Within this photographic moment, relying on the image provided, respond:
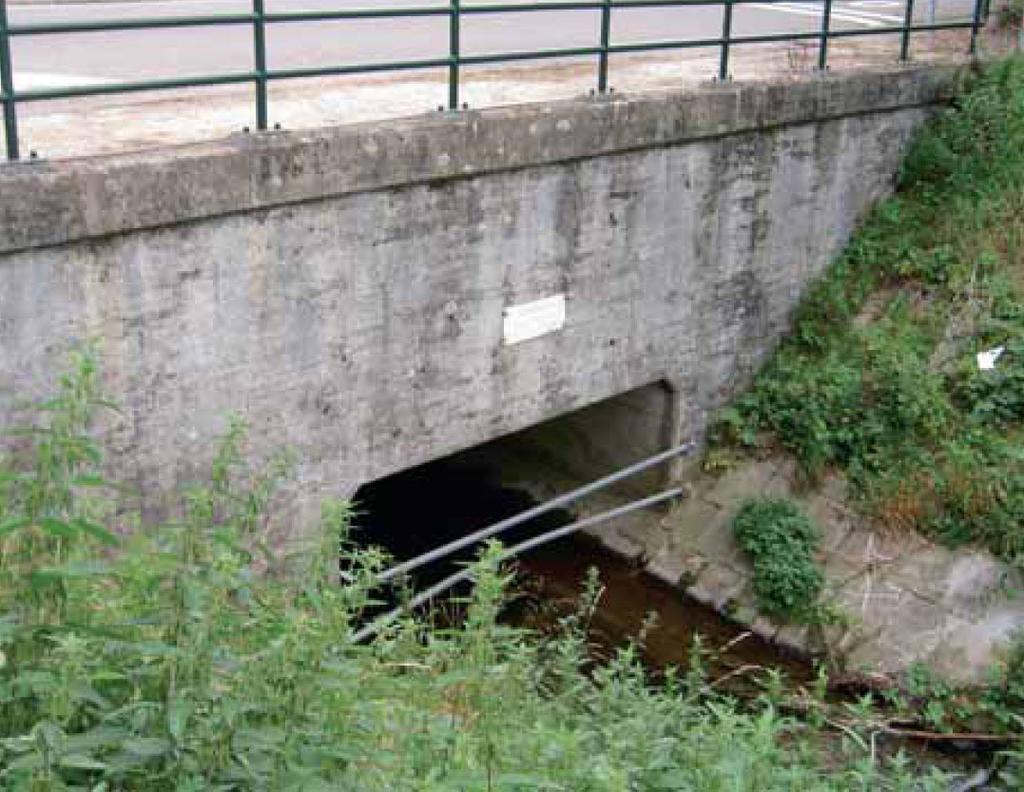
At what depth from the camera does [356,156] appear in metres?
6.80

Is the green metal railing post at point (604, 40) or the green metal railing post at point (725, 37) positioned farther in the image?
the green metal railing post at point (725, 37)

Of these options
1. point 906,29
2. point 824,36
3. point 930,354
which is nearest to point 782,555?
point 930,354

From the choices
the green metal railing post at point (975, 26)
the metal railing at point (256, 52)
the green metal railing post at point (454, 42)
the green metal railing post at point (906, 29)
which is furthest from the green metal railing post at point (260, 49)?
the green metal railing post at point (975, 26)

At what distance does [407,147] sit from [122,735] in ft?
14.9

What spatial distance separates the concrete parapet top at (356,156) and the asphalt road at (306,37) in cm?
222

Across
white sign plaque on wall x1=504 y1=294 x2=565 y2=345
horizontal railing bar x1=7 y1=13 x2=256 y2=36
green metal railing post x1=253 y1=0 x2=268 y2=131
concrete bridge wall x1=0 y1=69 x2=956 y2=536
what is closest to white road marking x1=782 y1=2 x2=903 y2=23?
concrete bridge wall x1=0 y1=69 x2=956 y2=536

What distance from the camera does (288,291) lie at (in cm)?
680

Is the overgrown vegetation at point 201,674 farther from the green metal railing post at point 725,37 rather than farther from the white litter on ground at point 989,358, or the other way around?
the white litter on ground at point 989,358

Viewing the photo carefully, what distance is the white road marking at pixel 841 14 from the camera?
15141 mm

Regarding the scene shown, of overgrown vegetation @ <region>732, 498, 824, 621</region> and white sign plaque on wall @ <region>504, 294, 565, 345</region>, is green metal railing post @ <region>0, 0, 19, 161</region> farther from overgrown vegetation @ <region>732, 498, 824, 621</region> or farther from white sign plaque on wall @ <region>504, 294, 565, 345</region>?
overgrown vegetation @ <region>732, 498, 824, 621</region>

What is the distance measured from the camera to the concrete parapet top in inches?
224

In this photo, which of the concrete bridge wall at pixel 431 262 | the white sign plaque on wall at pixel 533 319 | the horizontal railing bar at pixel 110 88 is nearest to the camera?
the horizontal railing bar at pixel 110 88

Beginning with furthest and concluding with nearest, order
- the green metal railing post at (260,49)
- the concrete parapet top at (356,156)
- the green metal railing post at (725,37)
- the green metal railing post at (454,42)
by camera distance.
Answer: the green metal railing post at (725,37), the green metal railing post at (454,42), the green metal railing post at (260,49), the concrete parapet top at (356,156)

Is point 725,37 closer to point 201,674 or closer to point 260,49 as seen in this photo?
point 260,49
